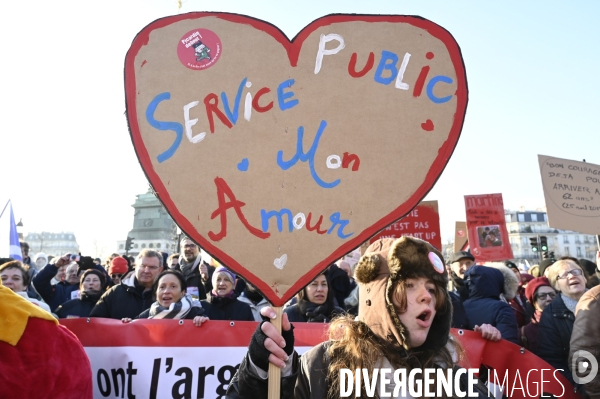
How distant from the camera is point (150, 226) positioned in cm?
5978

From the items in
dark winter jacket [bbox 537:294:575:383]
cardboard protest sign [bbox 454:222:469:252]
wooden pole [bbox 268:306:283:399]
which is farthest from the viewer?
cardboard protest sign [bbox 454:222:469:252]

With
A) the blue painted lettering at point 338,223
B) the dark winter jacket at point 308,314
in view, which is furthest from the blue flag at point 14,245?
the blue painted lettering at point 338,223

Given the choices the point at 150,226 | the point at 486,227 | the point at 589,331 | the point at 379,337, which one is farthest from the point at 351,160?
the point at 150,226

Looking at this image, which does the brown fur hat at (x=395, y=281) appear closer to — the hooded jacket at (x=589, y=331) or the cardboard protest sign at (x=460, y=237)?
the hooded jacket at (x=589, y=331)

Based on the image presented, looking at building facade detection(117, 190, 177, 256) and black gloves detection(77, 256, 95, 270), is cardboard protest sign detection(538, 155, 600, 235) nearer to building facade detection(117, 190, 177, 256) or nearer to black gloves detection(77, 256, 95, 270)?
black gloves detection(77, 256, 95, 270)

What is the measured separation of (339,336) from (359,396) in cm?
28

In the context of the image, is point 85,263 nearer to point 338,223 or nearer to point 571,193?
point 338,223

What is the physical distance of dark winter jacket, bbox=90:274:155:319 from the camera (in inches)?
174

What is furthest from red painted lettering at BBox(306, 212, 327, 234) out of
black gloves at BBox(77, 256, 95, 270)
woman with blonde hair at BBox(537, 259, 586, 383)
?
black gloves at BBox(77, 256, 95, 270)

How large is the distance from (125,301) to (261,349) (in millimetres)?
3235

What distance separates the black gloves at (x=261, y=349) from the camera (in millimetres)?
1666

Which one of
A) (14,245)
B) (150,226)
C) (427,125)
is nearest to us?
(427,125)

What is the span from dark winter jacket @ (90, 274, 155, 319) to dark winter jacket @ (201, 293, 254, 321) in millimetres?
561

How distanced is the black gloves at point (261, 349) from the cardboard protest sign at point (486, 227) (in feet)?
24.7
